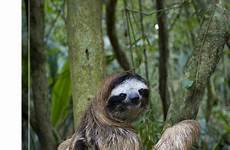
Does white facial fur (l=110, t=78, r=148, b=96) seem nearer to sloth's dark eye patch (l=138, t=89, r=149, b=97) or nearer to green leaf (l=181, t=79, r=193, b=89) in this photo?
sloth's dark eye patch (l=138, t=89, r=149, b=97)

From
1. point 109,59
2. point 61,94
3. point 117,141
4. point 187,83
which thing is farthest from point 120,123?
point 109,59

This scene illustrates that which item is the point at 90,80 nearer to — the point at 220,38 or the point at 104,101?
the point at 104,101

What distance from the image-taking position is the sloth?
250 cm

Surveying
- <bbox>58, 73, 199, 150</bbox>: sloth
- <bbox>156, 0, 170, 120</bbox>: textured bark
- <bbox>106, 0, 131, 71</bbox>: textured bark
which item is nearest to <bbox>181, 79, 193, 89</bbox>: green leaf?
<bbox>58, 73, 199, 150</bbox>: sloth

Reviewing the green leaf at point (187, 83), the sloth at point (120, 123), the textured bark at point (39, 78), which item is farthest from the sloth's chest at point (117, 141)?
the textured bark at point (39, 78)

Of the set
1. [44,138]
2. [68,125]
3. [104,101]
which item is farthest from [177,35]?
[104,101]

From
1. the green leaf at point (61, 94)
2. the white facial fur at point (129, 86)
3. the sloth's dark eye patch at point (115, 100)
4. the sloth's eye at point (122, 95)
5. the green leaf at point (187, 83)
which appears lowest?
the green leaf at point (61, 94)

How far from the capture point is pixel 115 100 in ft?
8.34

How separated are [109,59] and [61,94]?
27.7 inches

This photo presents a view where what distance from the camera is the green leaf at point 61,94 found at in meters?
4.73

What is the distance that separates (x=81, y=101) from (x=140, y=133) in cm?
43

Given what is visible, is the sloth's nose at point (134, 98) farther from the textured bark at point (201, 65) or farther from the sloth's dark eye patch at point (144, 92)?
the textured bark at point (201, 65)

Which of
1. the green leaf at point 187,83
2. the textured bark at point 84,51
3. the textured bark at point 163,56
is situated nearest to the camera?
the green leaf at point 187,83
